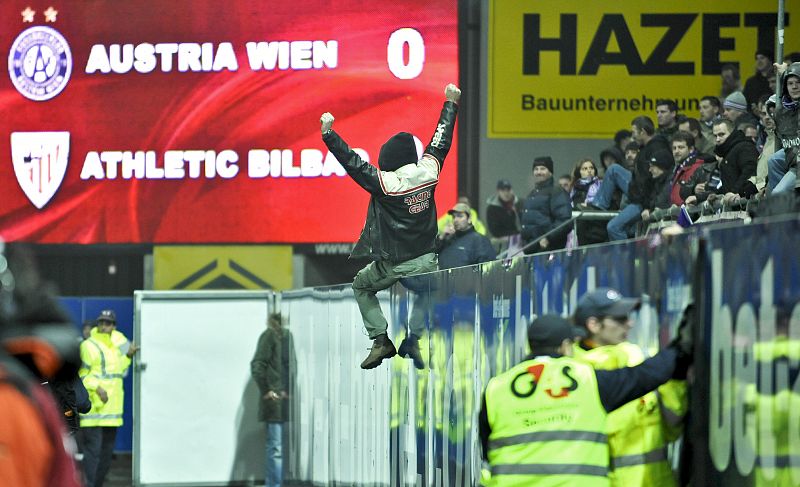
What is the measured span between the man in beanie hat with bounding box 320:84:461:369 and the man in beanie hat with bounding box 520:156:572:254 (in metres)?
4.92

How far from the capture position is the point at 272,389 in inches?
763

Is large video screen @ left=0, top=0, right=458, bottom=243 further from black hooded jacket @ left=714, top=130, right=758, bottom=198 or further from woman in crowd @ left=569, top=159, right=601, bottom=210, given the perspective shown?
black hooded jacket @ left=714, top=130, right=758, bottom=198

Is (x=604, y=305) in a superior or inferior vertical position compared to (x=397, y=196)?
inferior

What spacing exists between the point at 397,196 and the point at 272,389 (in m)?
8.74

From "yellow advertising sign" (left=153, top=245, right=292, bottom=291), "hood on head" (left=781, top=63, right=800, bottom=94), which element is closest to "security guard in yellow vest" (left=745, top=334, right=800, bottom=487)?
"hood on head" (left=781, top=63, right=800, bottom=94)

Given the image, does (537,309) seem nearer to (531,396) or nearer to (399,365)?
(531,396)

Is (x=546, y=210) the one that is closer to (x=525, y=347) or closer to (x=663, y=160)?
(x=663, y=160)

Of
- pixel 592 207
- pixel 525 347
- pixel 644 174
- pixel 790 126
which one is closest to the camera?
pixel 525 347

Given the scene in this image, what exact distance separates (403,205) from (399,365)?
4.17ft

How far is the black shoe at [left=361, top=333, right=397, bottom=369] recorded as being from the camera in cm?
1159

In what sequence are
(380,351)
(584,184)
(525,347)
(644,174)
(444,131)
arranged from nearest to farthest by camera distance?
(525,347) → (444,131) → (380,351) → (644,174) → (584,184)

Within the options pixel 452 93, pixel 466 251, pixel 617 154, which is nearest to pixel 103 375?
pixel 617 154

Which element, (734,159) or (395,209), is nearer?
(395,209)

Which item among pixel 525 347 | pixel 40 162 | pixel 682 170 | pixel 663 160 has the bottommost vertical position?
pixel 525 347
